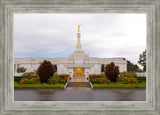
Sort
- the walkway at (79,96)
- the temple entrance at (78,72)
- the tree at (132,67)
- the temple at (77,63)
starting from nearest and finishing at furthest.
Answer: the walkway at (79,96) → the temple entrance at (78,72) → the temple at (77,63) → the tree at (132,67)

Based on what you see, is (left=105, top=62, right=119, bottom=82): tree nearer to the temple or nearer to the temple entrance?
the temple

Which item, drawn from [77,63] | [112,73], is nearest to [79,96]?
[112,73]

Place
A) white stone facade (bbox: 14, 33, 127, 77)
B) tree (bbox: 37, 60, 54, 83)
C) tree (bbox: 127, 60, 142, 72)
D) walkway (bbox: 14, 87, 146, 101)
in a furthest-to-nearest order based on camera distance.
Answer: tree (bbox: 127, 60, 142, 72)
white stone facade (bbox: 14, 33, 127, 77)
tree (bbox: 37, 60, 54, 83)
walkway (bbox: 14, 87, 146, 101)

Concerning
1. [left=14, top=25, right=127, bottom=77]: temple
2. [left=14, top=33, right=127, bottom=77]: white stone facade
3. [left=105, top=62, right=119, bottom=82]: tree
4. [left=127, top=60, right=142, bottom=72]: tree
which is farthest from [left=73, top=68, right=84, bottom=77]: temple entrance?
[left=127, top=60, right=142, bottom=72]: tree

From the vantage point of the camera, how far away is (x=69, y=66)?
38.2m

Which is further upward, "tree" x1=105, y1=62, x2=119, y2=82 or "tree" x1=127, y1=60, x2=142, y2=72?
"tree" x1=105, y1=62, x2=119, y2=82

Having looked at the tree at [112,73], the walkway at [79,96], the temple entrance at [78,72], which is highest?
the tree at [112,73]

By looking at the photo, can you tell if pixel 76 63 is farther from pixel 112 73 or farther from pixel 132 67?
pixel 132 67

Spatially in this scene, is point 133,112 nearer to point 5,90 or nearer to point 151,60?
point 151,60

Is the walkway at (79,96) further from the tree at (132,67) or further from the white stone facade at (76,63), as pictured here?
the tree at (132,67)

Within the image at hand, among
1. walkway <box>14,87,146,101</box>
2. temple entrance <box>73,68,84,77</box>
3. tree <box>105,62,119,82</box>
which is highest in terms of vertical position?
tree <box>105,62,119,82</box>

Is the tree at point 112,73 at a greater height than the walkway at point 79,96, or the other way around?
the tree at point 112,73

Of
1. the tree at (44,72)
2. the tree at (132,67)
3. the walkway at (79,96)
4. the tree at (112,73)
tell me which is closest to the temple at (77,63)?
the tree at (132,67)

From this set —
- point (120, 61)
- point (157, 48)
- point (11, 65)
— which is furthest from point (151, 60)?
point (120, 61)
